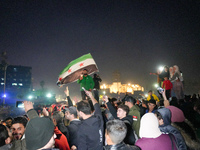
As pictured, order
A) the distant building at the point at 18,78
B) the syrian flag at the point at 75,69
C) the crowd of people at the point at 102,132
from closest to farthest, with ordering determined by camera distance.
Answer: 1. the crowd of people at the point at 102,132
2. the syrian flag at the point at 75,69
3. the distant building at the point at 18,78

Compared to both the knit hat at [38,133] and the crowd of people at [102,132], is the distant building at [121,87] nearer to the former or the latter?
the crowd of people at [102,132]

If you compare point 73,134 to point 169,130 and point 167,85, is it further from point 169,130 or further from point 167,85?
point 167,85

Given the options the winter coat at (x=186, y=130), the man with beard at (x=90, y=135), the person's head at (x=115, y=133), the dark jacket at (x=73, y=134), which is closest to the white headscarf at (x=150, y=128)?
the person's head at (x=115, y=133)

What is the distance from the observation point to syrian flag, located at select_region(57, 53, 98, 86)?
333 inches

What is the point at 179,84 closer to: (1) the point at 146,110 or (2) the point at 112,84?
(1) the point at 146,110

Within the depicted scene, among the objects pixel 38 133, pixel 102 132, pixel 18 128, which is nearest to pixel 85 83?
pixel 18 128

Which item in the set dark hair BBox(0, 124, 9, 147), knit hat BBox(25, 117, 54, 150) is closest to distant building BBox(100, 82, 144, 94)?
dark hair BBox(0, 124, 9, 147)

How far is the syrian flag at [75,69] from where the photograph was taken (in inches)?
333

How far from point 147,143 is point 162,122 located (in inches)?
45.3

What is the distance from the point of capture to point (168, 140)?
9.60 ft

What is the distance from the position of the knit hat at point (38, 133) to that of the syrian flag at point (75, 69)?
6.40 metres

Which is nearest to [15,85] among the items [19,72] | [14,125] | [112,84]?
[19,72]

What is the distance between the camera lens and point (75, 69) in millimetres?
8445

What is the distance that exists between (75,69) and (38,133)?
6585mm
